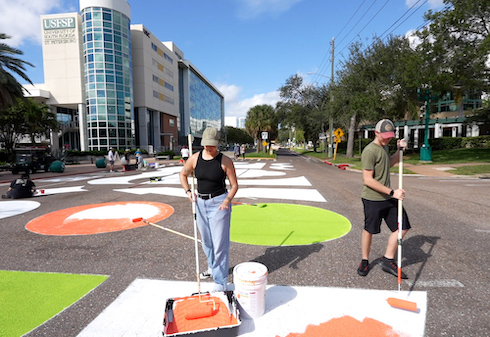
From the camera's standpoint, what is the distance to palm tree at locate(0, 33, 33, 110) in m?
18.9

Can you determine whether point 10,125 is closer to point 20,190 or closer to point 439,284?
point 20,190

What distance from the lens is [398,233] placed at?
11.6 feet

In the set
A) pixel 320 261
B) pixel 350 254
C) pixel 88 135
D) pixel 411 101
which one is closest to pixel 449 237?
pixel 350 254

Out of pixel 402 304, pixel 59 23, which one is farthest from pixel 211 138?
pixel 59 23

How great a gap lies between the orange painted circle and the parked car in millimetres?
14564

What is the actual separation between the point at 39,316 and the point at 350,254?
418 cm

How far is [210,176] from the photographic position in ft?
10.4

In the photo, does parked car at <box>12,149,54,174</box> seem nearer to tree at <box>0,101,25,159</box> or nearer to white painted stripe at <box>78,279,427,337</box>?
tree at <box>0,101,25,159</box>

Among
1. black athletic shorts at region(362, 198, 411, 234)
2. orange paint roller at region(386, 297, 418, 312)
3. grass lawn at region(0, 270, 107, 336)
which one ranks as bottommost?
grass lawn at region(0, 270, 107, 336)

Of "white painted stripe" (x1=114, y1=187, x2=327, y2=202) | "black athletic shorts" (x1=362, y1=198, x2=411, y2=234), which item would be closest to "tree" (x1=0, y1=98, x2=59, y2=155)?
"white painted stripe" (x1=114, y1=187, x2=327, y2=202)

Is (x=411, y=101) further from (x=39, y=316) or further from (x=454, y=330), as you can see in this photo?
(x=39, y=316)

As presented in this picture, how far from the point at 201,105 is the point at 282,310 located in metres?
101

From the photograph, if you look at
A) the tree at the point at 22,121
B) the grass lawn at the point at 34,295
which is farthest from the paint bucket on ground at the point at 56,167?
the grass lawn at the point at 34,295

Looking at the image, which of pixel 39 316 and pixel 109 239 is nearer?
pixel 39 316
